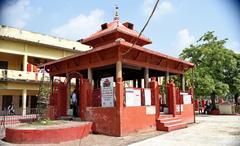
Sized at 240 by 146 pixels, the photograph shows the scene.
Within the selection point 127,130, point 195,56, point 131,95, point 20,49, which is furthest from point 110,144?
point 195,56

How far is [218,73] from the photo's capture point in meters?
29.0

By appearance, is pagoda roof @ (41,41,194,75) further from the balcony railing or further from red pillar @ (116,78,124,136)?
the balcony railing

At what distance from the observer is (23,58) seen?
91.1ft

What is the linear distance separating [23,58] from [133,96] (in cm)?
1847

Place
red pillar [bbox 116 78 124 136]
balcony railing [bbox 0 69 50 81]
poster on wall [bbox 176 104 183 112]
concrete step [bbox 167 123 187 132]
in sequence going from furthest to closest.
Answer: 1. balcony railing [bbox 0 69 50 81]
2. poster on wall [bbox 176 104 183 112]
3. concrete step [bbox 167 123 187 132]
4. red pillar [bbox 116 78 124 136]

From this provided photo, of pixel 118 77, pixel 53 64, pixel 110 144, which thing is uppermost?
pixel 53 64

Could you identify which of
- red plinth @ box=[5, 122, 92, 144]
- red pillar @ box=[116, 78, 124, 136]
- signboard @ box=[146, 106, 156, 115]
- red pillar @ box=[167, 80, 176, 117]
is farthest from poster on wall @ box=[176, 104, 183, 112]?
red plinth @ box=[5, 122, 92, 144]

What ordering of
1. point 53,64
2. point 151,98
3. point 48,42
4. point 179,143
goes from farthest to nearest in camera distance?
point 48,42 → point 53,64 → point 151,98 → point 179,143

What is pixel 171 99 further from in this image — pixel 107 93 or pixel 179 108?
pixel 107 93

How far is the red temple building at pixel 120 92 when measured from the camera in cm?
1241

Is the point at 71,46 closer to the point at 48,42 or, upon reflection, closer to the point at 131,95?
the point at 48,42

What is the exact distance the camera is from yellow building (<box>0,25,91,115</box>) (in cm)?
2561

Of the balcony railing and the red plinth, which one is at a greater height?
the balcony railing

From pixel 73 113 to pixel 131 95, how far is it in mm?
4587
